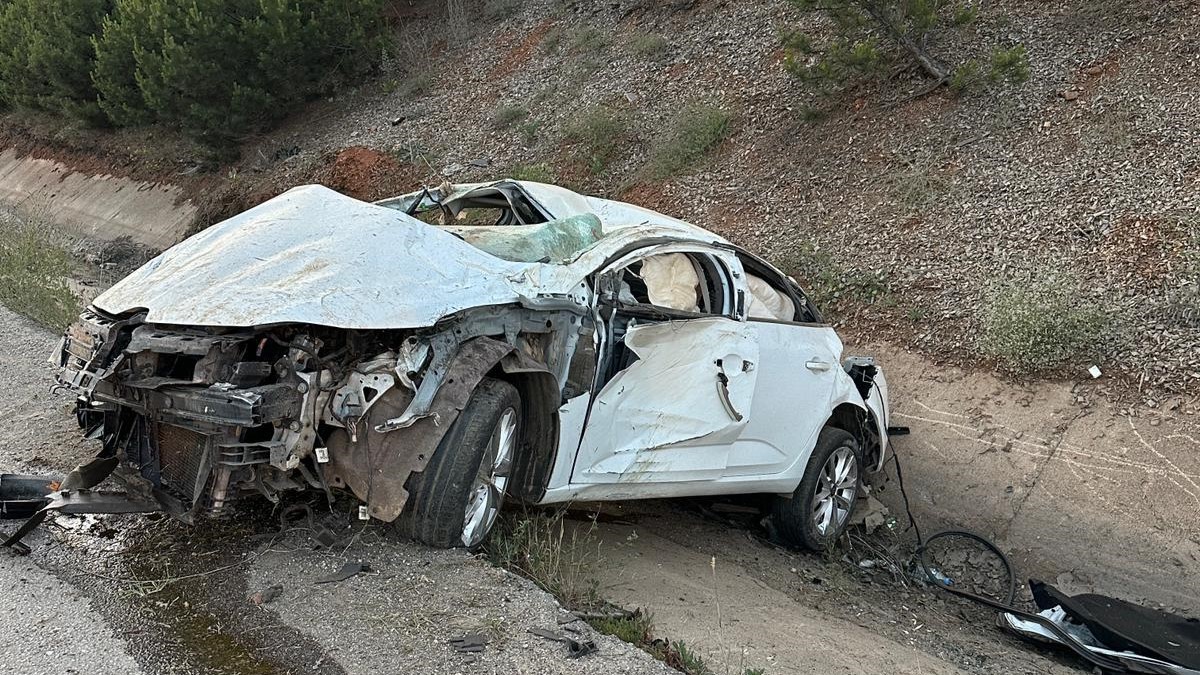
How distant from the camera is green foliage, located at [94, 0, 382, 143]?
56.9ft

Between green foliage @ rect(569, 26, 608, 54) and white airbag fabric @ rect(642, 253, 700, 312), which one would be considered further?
green foliage @ rect(569, 26, 608, 54)

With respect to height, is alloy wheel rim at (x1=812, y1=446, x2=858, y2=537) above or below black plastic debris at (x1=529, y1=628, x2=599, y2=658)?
above

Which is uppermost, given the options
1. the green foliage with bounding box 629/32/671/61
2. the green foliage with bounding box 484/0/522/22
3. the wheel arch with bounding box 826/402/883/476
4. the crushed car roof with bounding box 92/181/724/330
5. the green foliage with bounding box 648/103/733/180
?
the green foliage with bounding box 484/0/522/22

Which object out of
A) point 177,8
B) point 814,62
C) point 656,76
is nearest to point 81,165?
point 177,8

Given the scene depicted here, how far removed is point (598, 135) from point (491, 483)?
11.1 m

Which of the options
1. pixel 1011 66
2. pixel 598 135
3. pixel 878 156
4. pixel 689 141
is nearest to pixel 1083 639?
pixel 878 156

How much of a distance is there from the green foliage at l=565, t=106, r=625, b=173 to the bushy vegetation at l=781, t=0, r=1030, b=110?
310 cm

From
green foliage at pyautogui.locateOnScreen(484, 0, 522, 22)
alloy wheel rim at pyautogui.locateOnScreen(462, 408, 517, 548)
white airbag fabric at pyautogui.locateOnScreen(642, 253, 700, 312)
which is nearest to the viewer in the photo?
alloy wheel rim at pyautogui.locateOnScreen(462, 408, 517, 548)

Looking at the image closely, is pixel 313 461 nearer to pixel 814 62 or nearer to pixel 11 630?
pixel 11 630

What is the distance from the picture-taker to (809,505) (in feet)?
20.3

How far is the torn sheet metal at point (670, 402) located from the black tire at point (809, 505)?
1.09m

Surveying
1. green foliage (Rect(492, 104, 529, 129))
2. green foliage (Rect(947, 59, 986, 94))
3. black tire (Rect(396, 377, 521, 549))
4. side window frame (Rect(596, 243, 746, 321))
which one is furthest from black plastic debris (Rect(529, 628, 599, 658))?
green foliage (Rect(492, 104, 529, 129))

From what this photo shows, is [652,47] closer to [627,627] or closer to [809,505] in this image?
[809,505]

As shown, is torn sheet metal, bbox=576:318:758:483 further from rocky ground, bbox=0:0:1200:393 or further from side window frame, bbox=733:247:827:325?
rocky ground, bbox=0:0:1200:393
